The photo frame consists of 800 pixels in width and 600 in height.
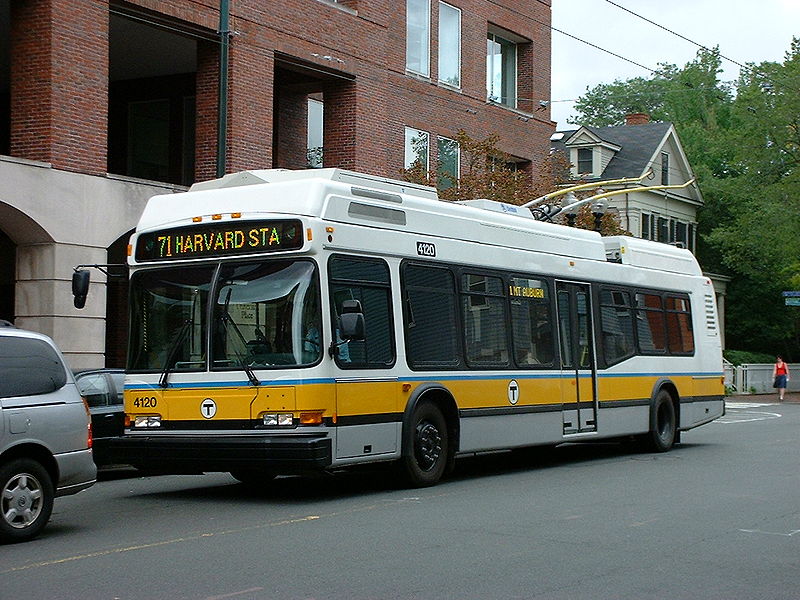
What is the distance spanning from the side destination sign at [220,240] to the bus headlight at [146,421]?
1.68 m

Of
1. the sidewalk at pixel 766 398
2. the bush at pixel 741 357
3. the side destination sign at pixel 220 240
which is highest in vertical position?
the bush at pixel 741 357

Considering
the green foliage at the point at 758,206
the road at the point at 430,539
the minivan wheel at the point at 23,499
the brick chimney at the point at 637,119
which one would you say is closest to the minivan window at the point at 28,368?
the minivan wheel at the point at 23,499

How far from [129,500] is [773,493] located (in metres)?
6.99

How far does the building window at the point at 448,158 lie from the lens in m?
31.7

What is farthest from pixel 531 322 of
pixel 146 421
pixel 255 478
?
pixel 146 421

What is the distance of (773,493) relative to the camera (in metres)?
13.9

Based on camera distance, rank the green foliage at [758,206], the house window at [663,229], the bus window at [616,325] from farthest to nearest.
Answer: the house window at [663,229] → the green foliage at [758,206] → the bus window at [616,325]

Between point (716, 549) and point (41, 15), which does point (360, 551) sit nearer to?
point (716, 549)

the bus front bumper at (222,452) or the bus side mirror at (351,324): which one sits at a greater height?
the bus side mirror at (351,324)

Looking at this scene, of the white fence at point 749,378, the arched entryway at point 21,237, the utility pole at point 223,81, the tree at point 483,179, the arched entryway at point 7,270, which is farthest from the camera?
the white fence at point 749,378

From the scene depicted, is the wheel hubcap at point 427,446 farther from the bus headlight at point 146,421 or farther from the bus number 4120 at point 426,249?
the bus headlight at point 146,421

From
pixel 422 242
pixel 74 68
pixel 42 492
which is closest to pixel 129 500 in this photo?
pixel 42 492

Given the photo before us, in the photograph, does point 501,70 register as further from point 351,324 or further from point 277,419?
point 277,419

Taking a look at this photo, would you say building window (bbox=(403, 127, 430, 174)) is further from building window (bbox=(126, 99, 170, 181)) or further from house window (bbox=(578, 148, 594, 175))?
house window (bbox=(578, 148, 594, 175))
